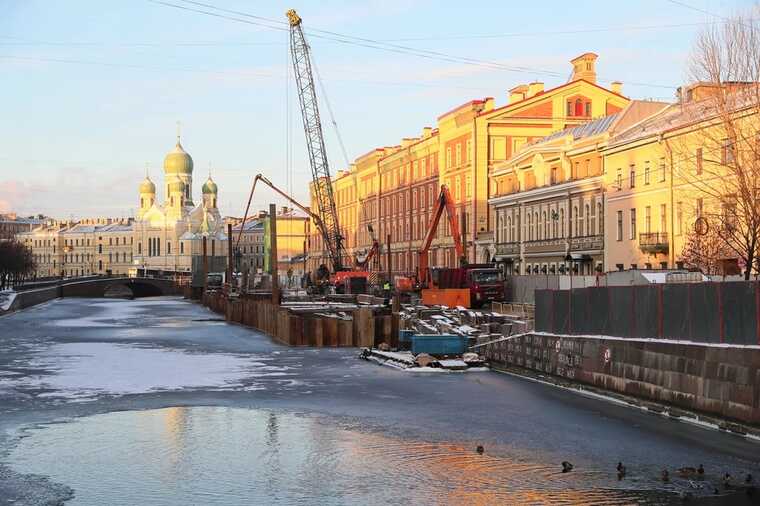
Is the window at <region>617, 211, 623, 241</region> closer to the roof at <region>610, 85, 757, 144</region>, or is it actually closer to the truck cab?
the roof at <region>610, 85, 757, 144</region>

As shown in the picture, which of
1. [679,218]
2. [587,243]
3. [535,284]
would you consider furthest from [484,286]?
[679,218]

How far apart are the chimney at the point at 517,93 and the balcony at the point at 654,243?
122ft

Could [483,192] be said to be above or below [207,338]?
above

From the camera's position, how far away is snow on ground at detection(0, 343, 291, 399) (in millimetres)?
36656

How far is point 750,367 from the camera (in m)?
24.0

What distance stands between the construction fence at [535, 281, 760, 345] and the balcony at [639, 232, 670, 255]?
72.1 ft

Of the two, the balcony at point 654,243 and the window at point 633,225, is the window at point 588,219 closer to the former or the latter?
the window at point 633,225

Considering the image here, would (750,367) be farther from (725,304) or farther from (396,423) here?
(396,423)

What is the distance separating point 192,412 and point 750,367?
578 inches

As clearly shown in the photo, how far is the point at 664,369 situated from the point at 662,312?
175 cm

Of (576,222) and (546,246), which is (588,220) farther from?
(546,246)

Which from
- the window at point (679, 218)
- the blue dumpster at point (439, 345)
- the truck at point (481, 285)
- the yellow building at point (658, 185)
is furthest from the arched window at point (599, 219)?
the blue dumpster at point (439, 345)

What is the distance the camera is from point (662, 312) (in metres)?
29.4

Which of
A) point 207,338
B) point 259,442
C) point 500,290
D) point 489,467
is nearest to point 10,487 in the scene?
point 259,442
